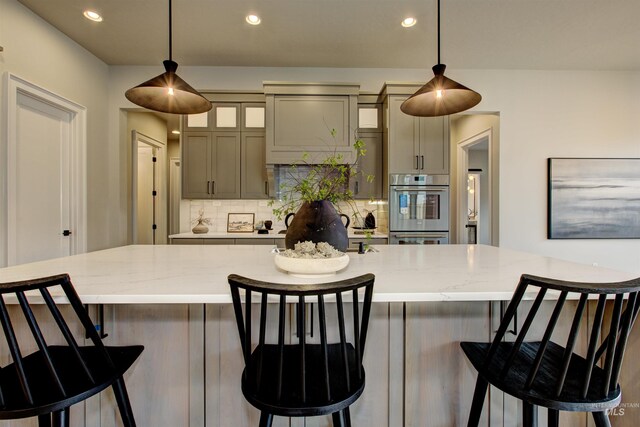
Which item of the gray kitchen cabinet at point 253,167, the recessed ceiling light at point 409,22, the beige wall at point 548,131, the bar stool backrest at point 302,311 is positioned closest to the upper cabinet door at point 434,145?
the beige wall at point 548,131

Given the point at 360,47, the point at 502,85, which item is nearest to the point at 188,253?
the point at 360,47

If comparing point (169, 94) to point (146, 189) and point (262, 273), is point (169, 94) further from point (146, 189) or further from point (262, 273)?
point (146, 189)

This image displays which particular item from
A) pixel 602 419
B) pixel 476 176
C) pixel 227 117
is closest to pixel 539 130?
pixel 476 176

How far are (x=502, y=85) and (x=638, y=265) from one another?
2815 mm

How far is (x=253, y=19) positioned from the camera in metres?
2.65

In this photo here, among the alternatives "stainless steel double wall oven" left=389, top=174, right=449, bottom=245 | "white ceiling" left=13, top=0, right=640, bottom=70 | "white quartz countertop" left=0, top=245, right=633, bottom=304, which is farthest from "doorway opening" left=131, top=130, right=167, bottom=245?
"stainless steel double wall oven" left=389, top=174, right=449, bottom=245

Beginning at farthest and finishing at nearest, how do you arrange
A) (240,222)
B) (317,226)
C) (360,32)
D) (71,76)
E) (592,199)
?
(240,222) → (592,199) → (71,76) → (360,32) → (317,226)

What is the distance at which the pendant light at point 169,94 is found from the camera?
168cm

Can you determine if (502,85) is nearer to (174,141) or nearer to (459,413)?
(459,413)

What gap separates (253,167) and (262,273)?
2.51 m

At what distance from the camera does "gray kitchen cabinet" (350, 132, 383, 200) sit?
357cm

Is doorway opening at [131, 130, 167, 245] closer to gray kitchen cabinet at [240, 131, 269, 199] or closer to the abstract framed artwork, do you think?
gray kitchen cabinet at [240, 131, 269, 199]

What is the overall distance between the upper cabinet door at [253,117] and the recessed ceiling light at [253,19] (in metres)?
0.94

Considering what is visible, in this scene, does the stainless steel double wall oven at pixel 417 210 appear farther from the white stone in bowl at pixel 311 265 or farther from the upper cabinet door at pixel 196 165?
the white stone in bowl at pixel 311 265
